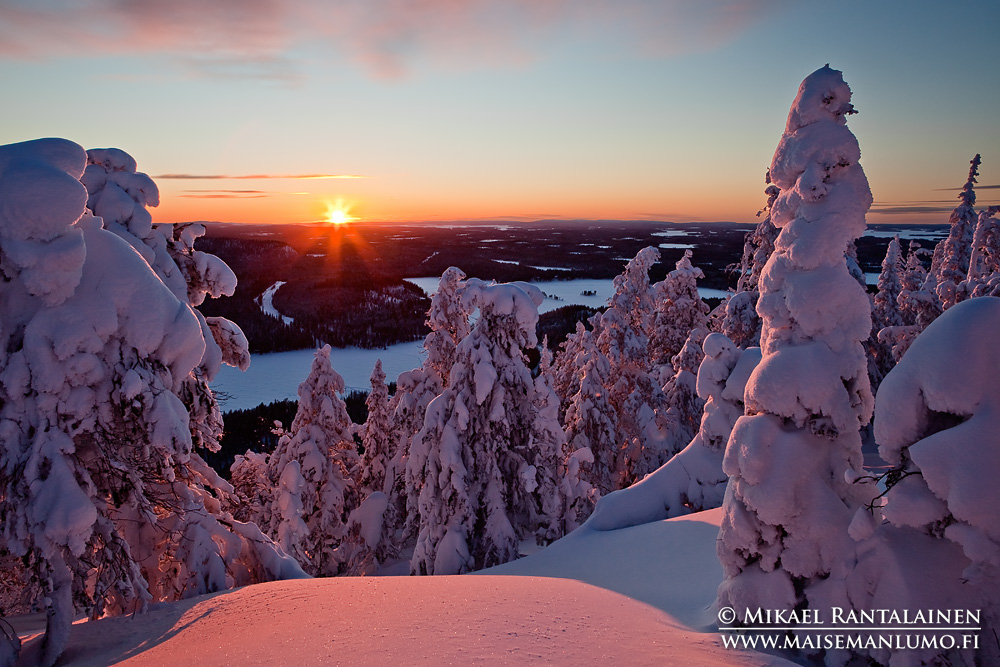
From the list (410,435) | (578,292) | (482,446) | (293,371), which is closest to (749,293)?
(482,446)

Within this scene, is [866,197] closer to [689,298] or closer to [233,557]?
[233,557]

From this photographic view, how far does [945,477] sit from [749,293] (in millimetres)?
15218

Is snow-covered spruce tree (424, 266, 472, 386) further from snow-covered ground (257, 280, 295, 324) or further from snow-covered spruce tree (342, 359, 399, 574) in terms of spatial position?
snow-covered ground (257, 280, 295, 324)

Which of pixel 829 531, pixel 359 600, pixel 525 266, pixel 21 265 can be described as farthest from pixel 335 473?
pixel 525 266

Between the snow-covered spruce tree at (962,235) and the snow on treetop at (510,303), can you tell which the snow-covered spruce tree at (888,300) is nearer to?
the snow-covered spruce tree at (962,235)

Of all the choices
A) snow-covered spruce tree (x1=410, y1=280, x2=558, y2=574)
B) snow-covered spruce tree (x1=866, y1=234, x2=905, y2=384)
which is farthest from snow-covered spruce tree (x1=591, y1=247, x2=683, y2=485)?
snow-covered spruce tree (x1=866, y1=234, x2=905, y2=384)

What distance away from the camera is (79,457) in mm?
6137

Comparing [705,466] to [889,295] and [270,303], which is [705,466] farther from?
[270,303]

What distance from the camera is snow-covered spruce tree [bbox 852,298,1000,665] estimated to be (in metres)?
5.07

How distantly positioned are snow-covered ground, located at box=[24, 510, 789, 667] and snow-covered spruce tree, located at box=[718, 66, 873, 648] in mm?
1219

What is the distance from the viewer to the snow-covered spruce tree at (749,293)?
18.0m

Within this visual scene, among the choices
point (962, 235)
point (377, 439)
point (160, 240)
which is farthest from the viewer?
point (962, 235)

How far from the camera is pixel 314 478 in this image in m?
18.9

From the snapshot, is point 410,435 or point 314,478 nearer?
point 314,478
